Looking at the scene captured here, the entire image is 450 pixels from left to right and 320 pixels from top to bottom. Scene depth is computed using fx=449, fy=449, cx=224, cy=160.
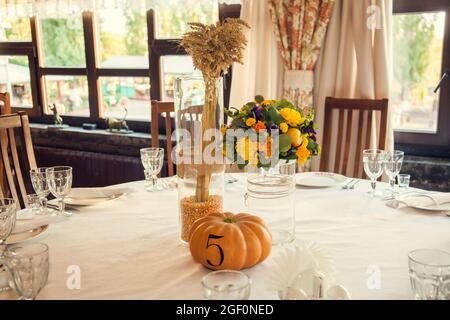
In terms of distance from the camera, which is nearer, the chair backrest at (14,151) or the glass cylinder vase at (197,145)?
the glass cylinder vase at (197,145)

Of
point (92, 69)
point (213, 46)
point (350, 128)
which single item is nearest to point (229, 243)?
point (213, 46)

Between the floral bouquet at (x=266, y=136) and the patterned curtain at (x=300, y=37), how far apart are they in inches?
52.3

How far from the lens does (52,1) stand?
3.34m

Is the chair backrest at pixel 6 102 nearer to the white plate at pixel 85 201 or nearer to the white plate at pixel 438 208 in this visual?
the white plate at pixel 85 201

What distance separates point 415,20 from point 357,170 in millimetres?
949

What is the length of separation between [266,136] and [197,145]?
0.18 meters

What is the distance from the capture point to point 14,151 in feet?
5.78

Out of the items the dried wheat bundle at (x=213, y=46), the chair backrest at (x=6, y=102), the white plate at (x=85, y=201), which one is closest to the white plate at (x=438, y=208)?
the dried wheat bundle at (x=213, y=46)

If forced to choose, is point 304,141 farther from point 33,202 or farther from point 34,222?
point 33,202

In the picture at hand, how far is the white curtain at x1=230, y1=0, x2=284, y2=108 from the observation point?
8.50ft

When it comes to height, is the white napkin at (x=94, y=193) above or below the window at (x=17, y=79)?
below

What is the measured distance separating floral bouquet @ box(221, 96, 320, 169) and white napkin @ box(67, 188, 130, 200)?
58 cm

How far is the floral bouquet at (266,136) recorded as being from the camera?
1.12 m
